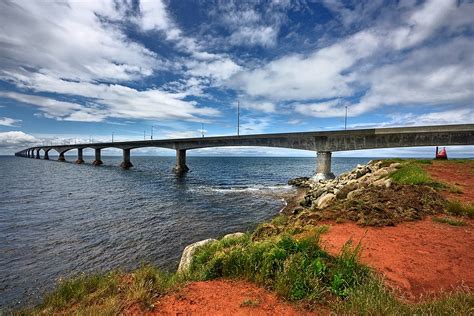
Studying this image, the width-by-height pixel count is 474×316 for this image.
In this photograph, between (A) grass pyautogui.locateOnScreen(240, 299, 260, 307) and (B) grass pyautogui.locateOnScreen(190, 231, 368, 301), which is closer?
(A) grass pyautogui.locateOnScreen(240, 299, 260, 307)

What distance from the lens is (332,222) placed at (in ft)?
29.5

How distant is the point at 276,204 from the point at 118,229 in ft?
44.9

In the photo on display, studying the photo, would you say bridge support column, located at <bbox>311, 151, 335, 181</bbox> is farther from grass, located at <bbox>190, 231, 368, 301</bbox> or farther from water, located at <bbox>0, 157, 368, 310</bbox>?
grass, located at <bbox>190, 231, 368, 301</bbox>

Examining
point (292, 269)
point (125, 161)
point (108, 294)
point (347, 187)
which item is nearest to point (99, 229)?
point (108, 294)

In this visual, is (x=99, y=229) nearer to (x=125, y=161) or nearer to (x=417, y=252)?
(x=417, y=252)

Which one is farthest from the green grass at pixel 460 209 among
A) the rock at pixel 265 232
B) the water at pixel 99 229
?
the water at pixel 99 229

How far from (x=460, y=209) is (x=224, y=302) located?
10232 millimetres

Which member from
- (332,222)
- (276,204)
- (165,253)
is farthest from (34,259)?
(276,204)

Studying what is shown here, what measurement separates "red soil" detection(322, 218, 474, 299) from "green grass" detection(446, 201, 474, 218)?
65 centimetres

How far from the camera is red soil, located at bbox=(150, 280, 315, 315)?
406 centimetres

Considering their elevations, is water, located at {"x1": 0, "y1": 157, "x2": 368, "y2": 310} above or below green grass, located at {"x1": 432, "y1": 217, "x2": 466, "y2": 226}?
below

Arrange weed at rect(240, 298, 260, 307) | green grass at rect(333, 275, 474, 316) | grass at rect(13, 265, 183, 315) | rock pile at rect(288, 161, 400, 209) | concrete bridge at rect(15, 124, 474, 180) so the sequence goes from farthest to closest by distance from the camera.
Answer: concrete bridge at rect(15, 124, 474, 180)
rock pile at rect(288, 161, 400, 209)
grass at rect(13, 265, 183, 315)
weed at rect(240, 298, 260, 307)
green grass at rect(333, 275, 474, 316)

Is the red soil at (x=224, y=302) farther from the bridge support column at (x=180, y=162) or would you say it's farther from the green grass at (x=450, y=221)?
the bridge support column at (x=180, y=162)

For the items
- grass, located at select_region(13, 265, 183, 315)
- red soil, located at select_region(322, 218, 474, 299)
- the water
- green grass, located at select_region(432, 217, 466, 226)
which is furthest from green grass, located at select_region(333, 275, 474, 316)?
the water
